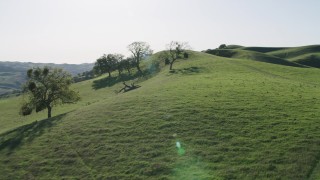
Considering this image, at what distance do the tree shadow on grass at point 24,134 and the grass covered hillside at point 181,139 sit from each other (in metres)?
0.23

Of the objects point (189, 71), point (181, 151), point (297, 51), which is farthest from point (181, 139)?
point (297, 51)

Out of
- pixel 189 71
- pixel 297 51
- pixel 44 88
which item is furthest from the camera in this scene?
pixel 297 51

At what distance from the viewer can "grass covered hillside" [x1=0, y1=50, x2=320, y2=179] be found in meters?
30.7

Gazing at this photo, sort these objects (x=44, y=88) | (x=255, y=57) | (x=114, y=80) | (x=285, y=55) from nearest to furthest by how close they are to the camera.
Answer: (x=44, y=88) → (x=114, y=80) → (x=255, y=57) → (x=285, y=55)

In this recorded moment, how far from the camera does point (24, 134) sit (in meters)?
49.7

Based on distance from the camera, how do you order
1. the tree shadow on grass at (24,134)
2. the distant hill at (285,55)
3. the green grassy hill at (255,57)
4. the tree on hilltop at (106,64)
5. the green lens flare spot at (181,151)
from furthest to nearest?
1. the distant hill at (285,55)
2. the green grassy hill at (255,57)
3. the tree on hilltop at (106,64)
4. the tree shadow on grass at (24,134)
5. the green lens flare spot at (181,151)

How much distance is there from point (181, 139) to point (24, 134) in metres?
26.3

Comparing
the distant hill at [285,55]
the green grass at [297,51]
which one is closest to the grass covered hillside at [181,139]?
the distant hill at [285,55]

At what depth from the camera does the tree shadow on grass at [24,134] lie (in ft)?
151

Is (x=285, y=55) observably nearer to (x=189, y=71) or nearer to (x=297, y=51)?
(x=297, y=51)

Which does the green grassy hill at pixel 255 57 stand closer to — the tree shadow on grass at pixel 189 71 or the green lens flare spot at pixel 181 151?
the tree shadow on grass at pixel 189 71

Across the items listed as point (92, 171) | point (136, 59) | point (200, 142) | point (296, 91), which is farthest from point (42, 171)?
point (136, 59)

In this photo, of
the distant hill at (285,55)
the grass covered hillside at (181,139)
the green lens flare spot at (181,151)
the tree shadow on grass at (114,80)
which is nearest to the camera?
the grass covered hillside at (181,139)

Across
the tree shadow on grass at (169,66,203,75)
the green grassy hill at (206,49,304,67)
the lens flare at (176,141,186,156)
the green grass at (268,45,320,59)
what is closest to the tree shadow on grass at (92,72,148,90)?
the tree shadow on grass at (169,66,203,75)
